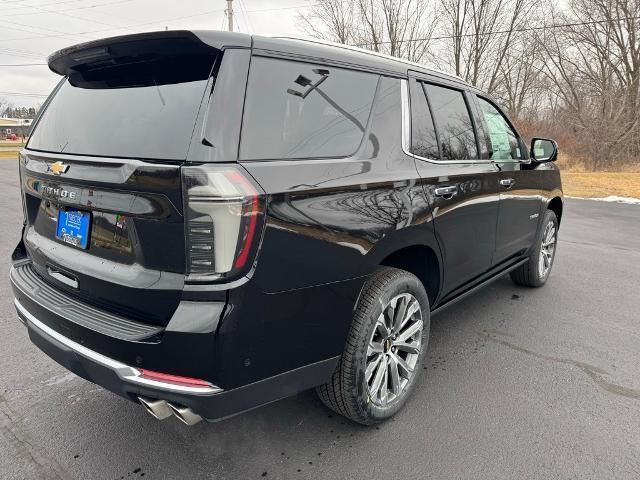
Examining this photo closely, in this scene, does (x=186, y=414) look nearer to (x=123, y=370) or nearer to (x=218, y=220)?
(x=123, y=370)

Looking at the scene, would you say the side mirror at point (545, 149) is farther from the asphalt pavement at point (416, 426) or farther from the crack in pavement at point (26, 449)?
the crack in pavement at point (26, 449)

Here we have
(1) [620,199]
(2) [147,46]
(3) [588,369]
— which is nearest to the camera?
(2) [147,46]

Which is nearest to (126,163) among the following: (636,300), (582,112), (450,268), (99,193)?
(99,193)

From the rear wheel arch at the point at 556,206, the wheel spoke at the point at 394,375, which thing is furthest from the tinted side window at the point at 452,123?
the rear wheel arch at the point at 556,206

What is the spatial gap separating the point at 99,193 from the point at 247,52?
0.83 m

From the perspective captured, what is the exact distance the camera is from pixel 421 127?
8.97 ft

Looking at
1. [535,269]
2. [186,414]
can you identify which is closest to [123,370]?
[186,414]

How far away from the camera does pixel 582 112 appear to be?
25188 millimetres

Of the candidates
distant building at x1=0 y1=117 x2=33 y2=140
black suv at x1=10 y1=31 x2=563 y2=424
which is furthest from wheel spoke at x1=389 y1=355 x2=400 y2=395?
distant building at x1=0 y1=117 x2=33 y2=140

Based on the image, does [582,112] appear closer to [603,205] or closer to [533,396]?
[603,205]

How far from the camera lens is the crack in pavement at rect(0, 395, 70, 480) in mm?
2127

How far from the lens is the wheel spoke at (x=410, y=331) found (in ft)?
8.45

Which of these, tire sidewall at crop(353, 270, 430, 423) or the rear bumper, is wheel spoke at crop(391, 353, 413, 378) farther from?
the rear bumper

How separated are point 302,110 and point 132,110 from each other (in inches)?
28.8
